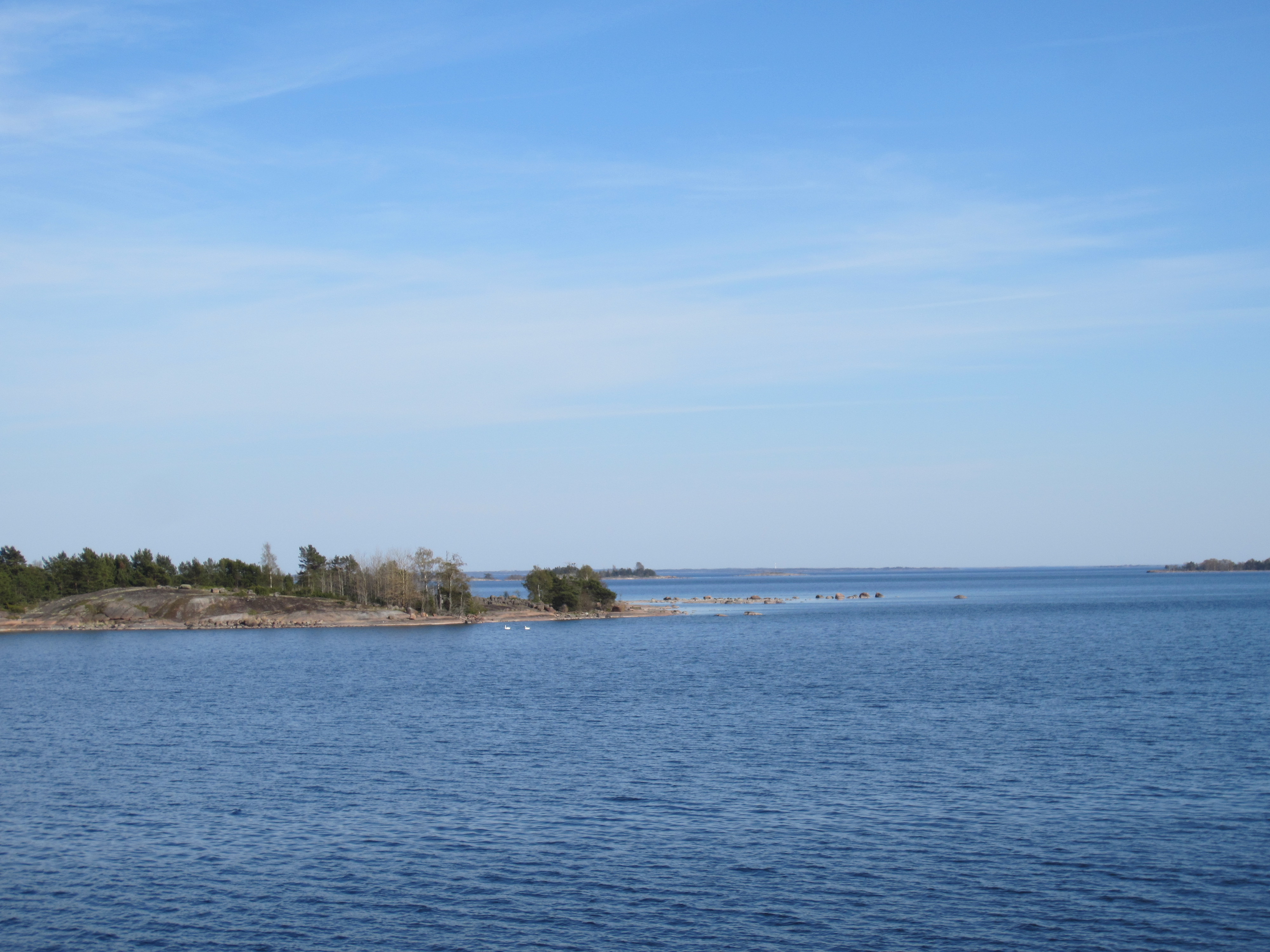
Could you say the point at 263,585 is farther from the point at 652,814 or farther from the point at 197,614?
the point at 652,814

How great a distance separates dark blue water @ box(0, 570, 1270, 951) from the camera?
29.1 meters

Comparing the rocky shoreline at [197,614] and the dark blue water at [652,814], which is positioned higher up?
the rocky shoreline at [197,614]

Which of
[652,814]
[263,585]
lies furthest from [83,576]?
[652,814]

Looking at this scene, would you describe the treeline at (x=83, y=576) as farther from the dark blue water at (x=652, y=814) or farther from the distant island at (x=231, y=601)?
the dark blue water at (x=652, y=814)

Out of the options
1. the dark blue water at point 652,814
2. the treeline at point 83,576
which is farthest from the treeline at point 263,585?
the dark blue water at point 652,814

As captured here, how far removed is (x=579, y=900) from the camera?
102 ft

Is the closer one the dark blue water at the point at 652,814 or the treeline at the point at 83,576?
the dark blue water at the point at 652,814

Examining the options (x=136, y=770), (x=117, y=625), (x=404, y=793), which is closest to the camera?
(x=404, y=793)

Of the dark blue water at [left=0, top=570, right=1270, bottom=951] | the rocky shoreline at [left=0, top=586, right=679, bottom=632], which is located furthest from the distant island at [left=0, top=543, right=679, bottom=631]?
the dark blue water at [left=0, top=570, right=1270, bottom=951]

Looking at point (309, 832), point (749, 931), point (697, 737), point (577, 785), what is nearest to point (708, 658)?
point (697, 737)

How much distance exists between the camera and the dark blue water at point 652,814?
29109 millimetres

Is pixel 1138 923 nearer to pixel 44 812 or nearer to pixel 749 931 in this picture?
pixel 749 931

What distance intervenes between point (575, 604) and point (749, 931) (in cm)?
17156

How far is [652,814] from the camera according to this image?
40406mm
